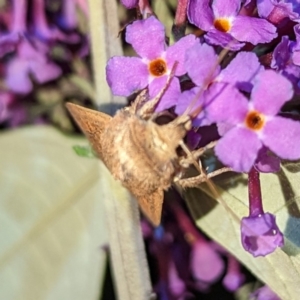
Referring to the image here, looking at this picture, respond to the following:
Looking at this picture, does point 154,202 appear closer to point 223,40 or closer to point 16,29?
point 223,40

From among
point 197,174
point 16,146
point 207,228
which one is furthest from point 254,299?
Answer: point 16,146

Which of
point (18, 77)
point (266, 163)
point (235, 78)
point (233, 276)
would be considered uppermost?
point (235, 78)

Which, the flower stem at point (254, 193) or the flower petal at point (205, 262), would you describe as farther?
the flower petal at point (205, 262)

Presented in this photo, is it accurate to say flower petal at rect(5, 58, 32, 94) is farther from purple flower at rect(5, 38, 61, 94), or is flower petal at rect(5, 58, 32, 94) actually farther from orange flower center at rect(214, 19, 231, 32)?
orange flower center at rect(214, 19, 231, 32)

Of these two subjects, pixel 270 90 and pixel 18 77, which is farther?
pixel 18 77

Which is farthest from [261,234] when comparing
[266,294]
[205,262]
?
[205,262]

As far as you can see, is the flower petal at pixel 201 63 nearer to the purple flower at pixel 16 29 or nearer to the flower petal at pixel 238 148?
the flower petal at pixel 238 148

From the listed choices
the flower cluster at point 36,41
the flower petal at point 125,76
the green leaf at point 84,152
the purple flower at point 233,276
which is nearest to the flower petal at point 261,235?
the flower petal at point 125,76
